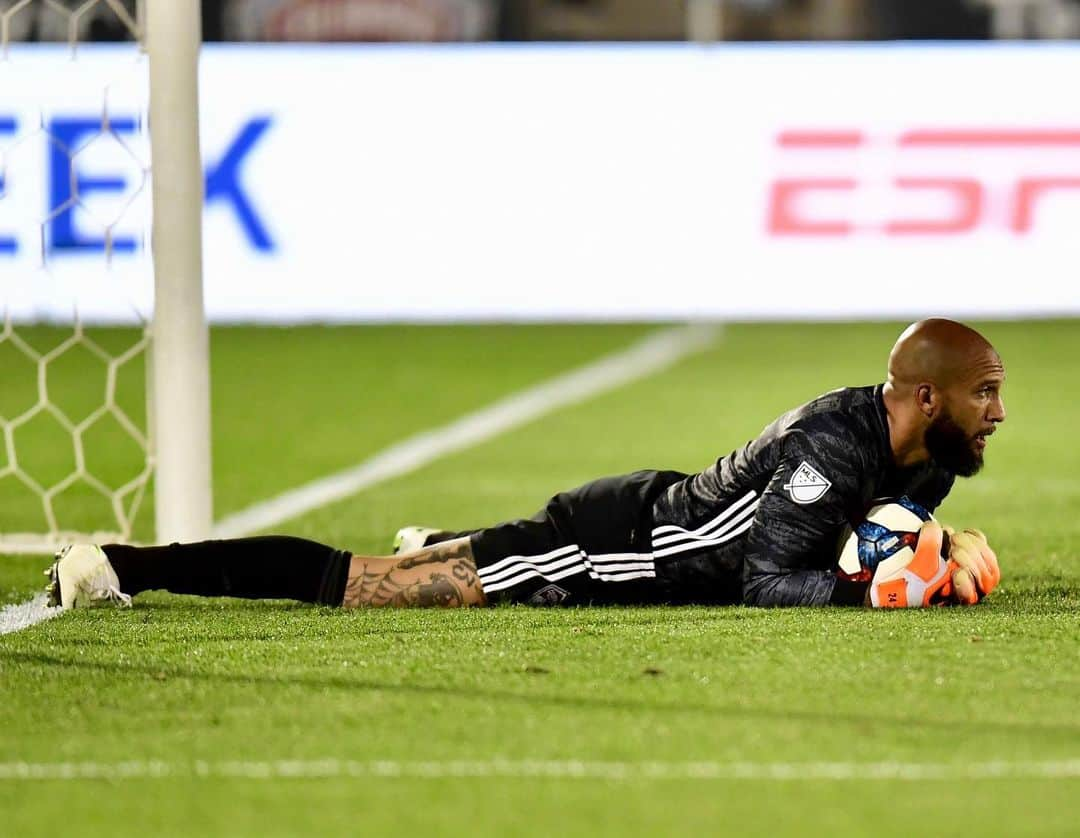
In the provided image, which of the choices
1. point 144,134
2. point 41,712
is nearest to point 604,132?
point 144,134

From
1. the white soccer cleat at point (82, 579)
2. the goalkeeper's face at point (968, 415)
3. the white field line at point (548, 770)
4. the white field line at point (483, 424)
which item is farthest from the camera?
the white field line at point (483, 424)

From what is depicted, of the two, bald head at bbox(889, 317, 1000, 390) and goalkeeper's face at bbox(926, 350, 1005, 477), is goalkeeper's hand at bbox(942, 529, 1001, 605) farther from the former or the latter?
bald head at bbox(889, 317, 1000, 390)

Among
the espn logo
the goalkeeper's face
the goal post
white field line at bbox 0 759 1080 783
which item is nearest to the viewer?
white field line at bbox 0 759 1080 783

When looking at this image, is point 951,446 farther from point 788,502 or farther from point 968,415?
point 788,502

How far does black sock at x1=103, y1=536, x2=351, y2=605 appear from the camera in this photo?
5.04m

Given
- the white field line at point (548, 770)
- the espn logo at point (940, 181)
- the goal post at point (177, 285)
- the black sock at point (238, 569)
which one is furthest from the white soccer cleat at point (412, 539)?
the espn logo at point (940, 181)

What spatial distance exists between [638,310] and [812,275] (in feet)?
4.06

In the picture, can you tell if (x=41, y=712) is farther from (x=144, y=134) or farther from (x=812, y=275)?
(x=812, y=275)

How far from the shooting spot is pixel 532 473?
8320 mm

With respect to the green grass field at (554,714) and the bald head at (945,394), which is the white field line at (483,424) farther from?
the bald head at (945,394)

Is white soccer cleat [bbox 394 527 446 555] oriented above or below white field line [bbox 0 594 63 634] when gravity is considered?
above

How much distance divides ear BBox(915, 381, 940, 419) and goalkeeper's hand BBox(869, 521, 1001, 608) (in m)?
0.31

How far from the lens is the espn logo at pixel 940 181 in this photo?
45.4 feet

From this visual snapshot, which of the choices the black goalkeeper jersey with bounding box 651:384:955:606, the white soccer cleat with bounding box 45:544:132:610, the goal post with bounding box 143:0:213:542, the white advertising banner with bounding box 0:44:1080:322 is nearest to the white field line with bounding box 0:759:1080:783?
the black goalkeeper jersey with bounding box 651:384:955:606
